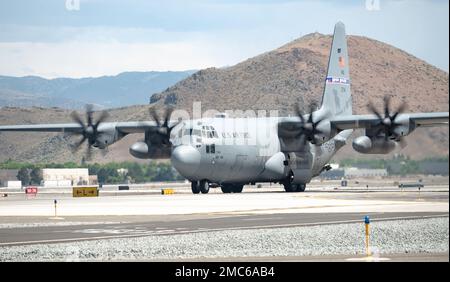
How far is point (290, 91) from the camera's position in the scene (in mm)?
164250

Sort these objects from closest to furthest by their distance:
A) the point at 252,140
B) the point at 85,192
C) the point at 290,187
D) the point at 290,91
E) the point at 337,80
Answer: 1. the point at 252,140
2. the point at 85,192
3. the point at 290,187
4. the point at 337,80
5. the point at 290,91

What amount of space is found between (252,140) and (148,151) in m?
7.86

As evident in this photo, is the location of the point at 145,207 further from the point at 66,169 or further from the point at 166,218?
the point at 66,169

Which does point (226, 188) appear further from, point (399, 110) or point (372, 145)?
point (399, 110)

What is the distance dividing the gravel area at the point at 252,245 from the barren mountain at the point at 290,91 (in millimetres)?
10582

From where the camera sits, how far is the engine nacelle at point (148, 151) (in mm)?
68688

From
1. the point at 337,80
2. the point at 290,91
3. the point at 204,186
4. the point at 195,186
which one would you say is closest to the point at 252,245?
the point at 204,186

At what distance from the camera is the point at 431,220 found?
3747 centimetres

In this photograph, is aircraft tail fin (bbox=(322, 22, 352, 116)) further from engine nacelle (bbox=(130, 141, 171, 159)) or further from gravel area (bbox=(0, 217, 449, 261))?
gravel area (bbox=(0, 217, 449, 261))

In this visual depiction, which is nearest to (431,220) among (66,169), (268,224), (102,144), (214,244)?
(268,224)

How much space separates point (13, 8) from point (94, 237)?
1962 centimetres

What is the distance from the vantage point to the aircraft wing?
62.5m

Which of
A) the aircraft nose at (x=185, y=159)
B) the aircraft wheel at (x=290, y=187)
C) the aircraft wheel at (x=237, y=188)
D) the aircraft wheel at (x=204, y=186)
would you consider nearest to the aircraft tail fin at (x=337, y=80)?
the aircraft wheel at (x=290, y=187)

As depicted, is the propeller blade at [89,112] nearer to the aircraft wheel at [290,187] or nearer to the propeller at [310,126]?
the propeller at [310,126]
